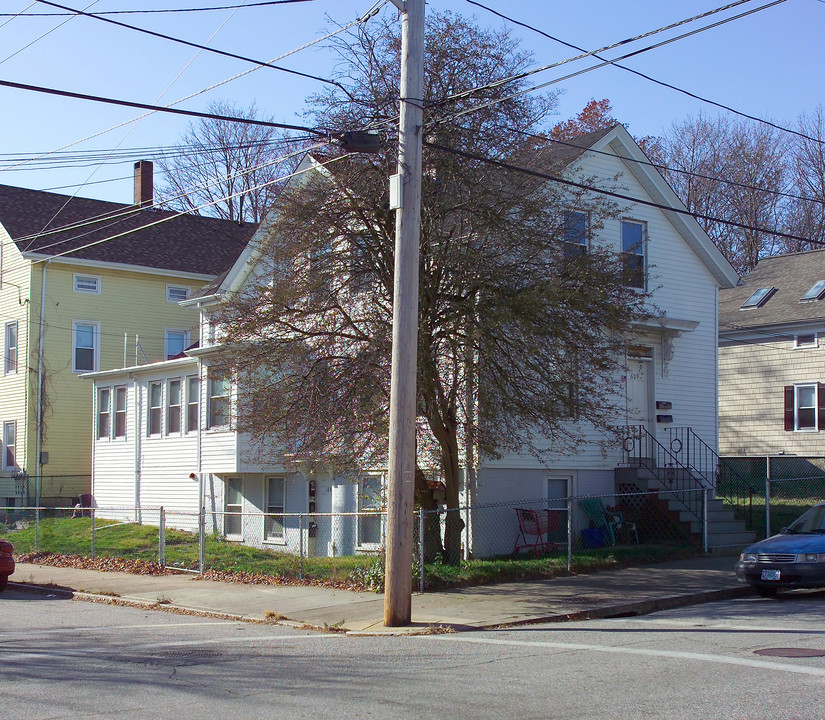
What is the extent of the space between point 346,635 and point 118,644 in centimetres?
281

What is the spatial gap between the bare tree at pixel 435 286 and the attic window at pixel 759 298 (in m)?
18.6

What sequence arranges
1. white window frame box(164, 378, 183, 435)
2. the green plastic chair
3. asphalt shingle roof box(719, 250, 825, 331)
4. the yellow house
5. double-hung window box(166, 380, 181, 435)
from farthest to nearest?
1. the yellow house
2. asphalt shingle roof box(719, 250, 825, 331)
3. double-hung window box(166, 380, 181, 435)
4. white window frame box(164, 378, 183, 435)
5. the green plastic chair

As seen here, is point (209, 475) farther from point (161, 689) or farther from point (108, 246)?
point (161, 689)

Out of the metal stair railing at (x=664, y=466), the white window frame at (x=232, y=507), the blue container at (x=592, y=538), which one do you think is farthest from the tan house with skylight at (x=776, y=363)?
the white window frame at (x=232, y=507)

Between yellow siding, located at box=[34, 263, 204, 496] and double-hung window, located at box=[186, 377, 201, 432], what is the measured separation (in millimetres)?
7932

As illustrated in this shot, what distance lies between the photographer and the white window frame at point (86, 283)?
34125 millimetres

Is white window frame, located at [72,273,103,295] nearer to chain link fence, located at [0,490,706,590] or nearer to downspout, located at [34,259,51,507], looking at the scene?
downspout, located at [34,259,51,507]

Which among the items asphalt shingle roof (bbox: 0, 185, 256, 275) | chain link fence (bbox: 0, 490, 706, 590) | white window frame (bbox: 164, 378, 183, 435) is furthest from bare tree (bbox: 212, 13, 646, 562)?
asphalt shingle roof (bbox: 0, 185, 256, 275)

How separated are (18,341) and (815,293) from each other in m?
27.2

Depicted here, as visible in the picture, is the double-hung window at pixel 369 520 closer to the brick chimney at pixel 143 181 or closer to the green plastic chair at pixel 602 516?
the green plastic chair at pixel 602 516

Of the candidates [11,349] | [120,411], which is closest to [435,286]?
[120,411]

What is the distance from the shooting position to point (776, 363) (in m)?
31.4

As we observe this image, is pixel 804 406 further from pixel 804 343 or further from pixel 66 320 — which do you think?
pixel 66 320

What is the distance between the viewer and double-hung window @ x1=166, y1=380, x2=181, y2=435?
27748 mm
